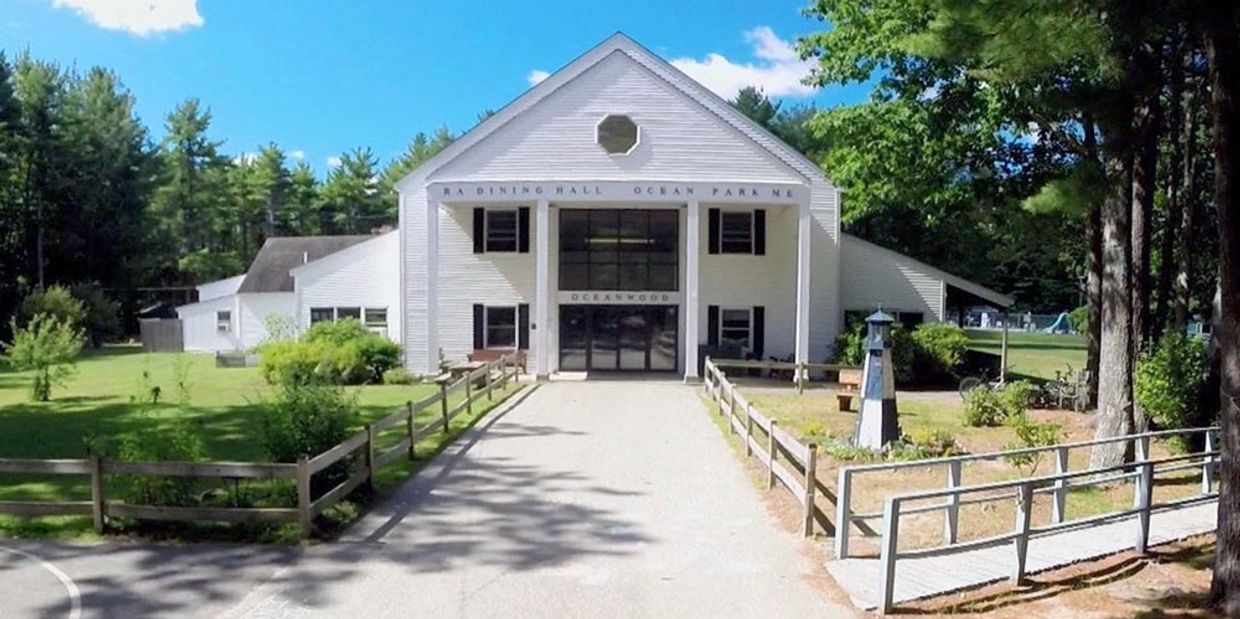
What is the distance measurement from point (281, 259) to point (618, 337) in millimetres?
19533

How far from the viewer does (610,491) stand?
1060 centimetres

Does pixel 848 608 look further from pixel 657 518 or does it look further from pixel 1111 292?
pixel 1111 292

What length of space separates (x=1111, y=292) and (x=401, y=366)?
1913 cm

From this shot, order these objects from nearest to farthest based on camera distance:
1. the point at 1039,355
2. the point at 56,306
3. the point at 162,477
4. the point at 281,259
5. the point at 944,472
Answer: the point at 162,477
the point at 944,472
the point at 56,306
the point at 281,259
the point at 1039,355

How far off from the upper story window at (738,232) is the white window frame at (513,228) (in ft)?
19.9

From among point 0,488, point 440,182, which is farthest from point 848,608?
point 440,182

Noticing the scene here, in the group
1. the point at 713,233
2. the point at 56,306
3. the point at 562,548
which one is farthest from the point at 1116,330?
the point at 56,306

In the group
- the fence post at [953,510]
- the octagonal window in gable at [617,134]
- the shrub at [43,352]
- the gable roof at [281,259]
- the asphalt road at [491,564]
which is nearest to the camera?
the asphalt road at [491,564]

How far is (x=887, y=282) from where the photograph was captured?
87.7 ft

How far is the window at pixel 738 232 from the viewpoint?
26641mm

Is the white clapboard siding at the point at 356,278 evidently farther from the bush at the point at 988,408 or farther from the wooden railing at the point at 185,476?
the wooden railing at the point at 185,476

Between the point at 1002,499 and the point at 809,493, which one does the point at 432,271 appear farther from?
the point at 1002,499

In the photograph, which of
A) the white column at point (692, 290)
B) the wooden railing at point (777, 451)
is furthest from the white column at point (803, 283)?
the wooden railing at point (777, 451)

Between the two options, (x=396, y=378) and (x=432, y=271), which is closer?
(x=396, y=378)
